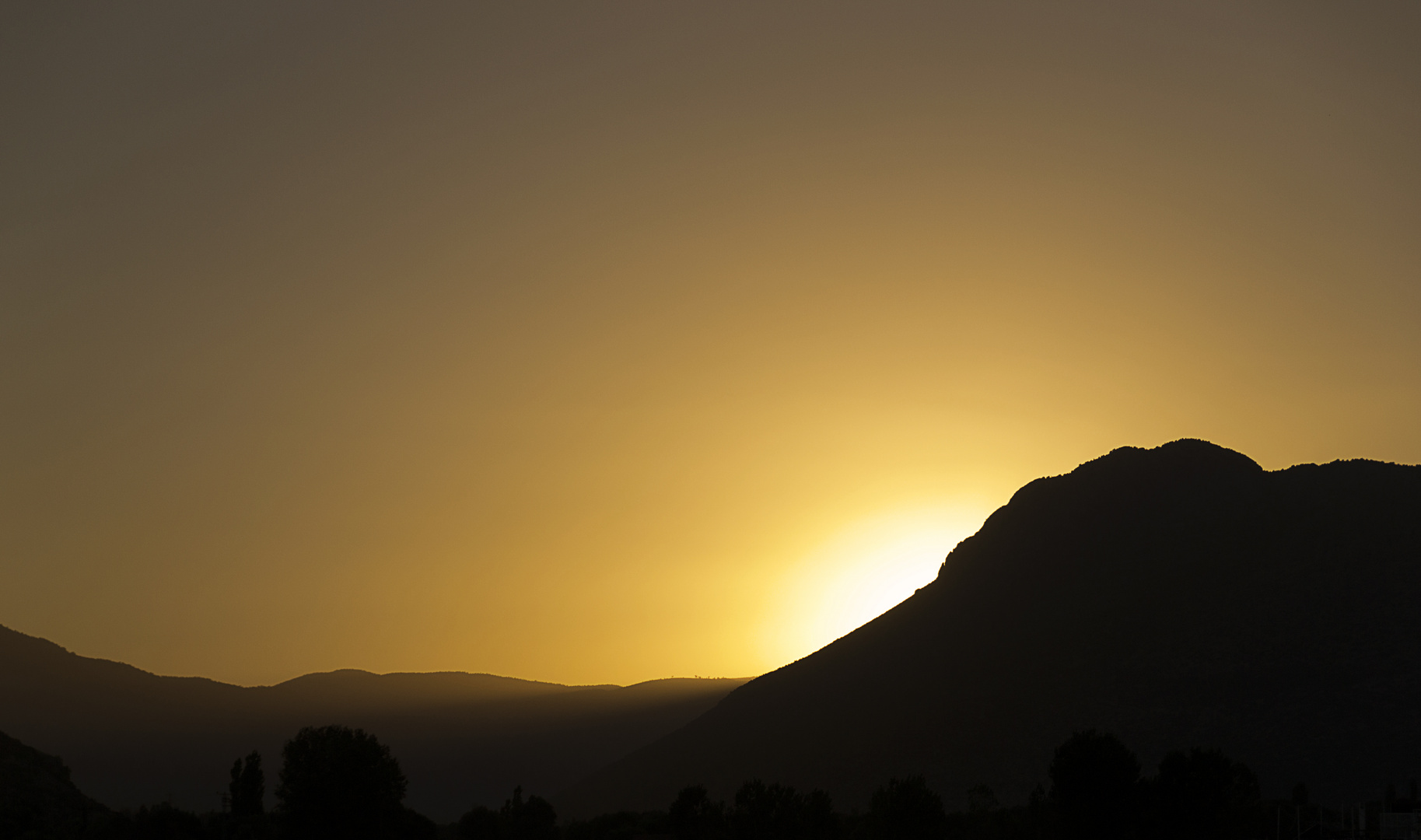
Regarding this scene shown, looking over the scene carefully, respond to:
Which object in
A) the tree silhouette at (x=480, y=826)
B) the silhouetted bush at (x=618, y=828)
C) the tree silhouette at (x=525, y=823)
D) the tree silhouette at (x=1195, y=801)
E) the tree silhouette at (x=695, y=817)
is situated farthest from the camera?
the silhouetted bush at (x=618, y=828)

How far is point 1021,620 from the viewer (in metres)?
199

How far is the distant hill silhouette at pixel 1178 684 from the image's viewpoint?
154m

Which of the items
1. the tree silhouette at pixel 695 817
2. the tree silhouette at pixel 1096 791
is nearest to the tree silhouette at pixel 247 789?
the tree silhouette at pixel 695 817

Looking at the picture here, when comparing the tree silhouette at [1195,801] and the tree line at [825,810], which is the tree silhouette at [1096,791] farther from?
the tree silhouette at [1195,801]

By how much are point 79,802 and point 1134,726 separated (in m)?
121

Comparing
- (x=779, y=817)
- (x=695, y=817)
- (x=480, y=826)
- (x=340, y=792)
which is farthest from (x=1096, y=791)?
(x=480, y=826)

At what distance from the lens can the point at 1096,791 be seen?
84.7 m

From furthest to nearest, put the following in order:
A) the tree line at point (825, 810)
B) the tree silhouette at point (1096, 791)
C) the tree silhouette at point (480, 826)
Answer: the tree silhouette at point (480, 826), the tree line at point (825, 810), the tree silhouette at point (1096, 791)

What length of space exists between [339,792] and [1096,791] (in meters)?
52.3

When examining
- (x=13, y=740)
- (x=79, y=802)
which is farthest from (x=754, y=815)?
(x=13, y=740)

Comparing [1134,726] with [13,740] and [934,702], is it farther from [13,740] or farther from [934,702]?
[13,740]

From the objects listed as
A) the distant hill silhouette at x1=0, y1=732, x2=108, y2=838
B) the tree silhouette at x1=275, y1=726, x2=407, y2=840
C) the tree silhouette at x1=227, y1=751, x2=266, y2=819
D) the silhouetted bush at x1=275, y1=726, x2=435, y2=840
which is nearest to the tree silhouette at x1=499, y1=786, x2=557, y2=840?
the silhouetted bush at x1=275, y1=726, x2=435, y2=840

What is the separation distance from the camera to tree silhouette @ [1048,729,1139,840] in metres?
83.8

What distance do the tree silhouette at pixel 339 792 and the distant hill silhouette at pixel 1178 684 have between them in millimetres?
80851
